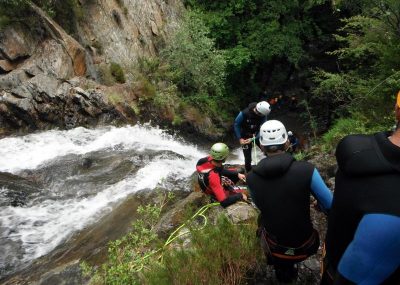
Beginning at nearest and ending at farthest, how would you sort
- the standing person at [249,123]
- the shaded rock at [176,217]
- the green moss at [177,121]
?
the shaded rock at [176,217], the standing person at [249,123], the green moss at [177,121]

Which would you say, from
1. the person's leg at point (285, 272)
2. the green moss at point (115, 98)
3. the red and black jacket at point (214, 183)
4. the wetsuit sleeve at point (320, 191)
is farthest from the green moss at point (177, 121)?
the wetsuit sleeve at point (320, 191)

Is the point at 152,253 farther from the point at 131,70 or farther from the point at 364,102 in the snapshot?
the point at 131,70

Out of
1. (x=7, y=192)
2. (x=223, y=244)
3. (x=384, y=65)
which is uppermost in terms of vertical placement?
(x=223, y=244)

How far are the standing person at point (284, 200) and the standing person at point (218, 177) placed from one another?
1527mm

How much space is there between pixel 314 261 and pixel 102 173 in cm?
607

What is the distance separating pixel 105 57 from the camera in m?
13.7

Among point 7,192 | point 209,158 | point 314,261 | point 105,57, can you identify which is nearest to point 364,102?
point 209,158

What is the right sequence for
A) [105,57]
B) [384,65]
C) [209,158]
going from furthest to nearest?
[105,57] < [384,65] < [209,158]

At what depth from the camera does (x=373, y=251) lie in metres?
1.69

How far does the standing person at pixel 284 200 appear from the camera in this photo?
107 inches

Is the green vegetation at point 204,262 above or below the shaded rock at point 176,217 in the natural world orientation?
above

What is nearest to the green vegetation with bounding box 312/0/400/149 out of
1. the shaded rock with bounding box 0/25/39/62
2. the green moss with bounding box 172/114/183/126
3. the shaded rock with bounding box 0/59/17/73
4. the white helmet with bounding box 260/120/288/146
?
the white helmet with bounding box 260/120/288/146

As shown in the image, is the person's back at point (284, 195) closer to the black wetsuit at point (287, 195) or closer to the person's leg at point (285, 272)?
the black wetsuit at point (287, 195)

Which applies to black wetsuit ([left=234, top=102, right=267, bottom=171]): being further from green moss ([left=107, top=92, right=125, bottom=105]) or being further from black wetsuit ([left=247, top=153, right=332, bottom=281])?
green moss ([left=107, top=92, right=125, bottom=105])
